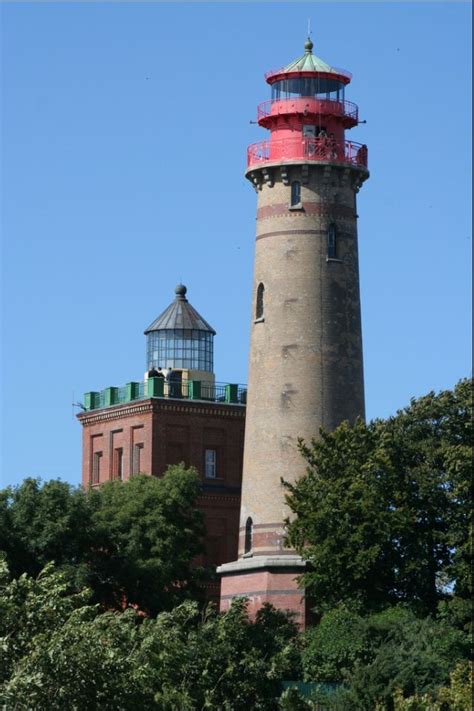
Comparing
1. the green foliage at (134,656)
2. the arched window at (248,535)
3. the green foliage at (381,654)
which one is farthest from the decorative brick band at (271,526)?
the green foliage at (381,654)

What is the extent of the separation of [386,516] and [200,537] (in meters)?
15.7

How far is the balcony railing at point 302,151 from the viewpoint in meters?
82.4

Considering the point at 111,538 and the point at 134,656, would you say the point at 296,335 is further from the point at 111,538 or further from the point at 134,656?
the point at 134,656

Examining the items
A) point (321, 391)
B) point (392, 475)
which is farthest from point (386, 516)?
point (321, 391)

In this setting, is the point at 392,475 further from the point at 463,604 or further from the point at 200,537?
the point at 200,537

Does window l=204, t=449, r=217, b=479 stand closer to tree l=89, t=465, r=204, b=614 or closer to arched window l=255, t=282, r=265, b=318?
tree l=89, t=465, r=204, b=614

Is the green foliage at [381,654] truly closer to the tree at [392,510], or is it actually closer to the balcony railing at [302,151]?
the tree at [392,510]

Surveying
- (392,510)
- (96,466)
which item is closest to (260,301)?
(392,510)

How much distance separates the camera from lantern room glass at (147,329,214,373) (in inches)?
3917

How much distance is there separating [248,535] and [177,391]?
579 inches

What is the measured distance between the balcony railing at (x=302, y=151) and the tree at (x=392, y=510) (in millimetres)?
11038

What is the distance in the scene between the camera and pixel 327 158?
82562 millimetres

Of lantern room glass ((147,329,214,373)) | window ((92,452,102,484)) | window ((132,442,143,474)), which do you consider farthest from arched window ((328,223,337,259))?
window ((92,452,102,484))

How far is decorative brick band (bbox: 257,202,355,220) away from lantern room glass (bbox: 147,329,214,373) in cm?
1736
